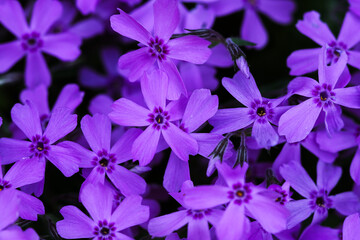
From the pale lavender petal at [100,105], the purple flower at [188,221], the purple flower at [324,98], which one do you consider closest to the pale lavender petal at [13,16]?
the pale lavender petal at [100,105]

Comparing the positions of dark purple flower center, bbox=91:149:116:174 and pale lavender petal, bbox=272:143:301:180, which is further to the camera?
pale lavender petal, bbox=272:143:301:180

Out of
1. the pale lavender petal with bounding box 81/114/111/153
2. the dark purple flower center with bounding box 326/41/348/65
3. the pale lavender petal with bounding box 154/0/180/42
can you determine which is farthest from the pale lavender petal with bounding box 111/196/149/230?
the dark purple flower center with bounding box 326/41/348/65

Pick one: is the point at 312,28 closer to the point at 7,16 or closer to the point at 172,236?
the point at 172,236

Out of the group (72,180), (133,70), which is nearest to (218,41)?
(133,70)

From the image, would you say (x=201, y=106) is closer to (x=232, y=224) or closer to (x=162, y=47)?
(x=162, y=47)

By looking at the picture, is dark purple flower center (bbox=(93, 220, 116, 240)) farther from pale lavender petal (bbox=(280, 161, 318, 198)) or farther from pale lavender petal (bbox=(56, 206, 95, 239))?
pale lavender petal (bbox=(280, 161, 318, 198))

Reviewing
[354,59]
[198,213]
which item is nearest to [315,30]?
[354,59]

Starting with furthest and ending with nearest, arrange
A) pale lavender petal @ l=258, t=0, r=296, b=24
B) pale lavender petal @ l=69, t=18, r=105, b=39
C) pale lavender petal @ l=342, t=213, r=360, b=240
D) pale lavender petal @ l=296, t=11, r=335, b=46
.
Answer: pale lavender petal @ l=258, t=0, r=296, b=24 → pale lavender petal @ l=69, t=18, r=105, b=39 → pale lavender petal @ l=296, t=11, r=335, b=46 → pale lavender petal @ l=342, t=213, r=360, b=240
